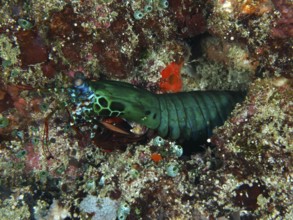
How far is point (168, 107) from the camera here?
4438 millimetres

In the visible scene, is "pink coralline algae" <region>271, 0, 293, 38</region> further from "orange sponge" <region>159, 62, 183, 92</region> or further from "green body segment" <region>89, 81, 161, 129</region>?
"green body segment" <region>89, 81, 161, 129</region>

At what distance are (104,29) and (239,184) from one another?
2390 millimetres

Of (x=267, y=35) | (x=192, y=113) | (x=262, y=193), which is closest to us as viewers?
(x=262, y=193)

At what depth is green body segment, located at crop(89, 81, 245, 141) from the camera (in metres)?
3.95

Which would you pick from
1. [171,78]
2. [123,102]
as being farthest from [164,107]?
[123,102]

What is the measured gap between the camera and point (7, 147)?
4379mm

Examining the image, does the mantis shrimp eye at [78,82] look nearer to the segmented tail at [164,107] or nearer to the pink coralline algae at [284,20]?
the segmented tail at [164,107]

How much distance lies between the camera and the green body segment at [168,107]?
13.0 ft

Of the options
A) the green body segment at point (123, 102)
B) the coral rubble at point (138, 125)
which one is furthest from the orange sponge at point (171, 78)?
the green body segment at point (123, 102)

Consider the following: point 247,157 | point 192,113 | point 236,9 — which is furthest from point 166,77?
point 247,157

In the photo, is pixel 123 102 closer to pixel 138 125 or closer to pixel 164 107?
pixel 138 125

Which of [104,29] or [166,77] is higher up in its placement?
[104,29]

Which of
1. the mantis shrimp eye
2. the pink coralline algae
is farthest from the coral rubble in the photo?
the mantis shrimp eye

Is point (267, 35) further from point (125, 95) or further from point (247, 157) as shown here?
point (125, 95)
